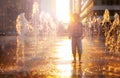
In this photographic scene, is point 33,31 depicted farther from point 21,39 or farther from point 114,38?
point 114,38

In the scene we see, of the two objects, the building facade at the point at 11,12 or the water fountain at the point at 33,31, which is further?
the building facade at the point at 11,12

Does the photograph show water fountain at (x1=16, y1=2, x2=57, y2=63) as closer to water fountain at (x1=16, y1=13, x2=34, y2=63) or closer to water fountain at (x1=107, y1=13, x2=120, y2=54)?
water fountain at (x1=16, y1=13, x2=34, y2=63)

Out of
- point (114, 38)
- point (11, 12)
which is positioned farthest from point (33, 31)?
point (114, 38)

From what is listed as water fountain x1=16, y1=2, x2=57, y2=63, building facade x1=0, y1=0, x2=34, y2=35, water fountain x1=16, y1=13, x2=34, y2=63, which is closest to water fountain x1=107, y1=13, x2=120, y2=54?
water fountain x1=16, y1=13, x2=34, y2=63

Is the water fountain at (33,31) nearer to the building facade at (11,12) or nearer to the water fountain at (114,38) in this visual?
the building facade at (11,12)

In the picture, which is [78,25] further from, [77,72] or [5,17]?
[5,17]

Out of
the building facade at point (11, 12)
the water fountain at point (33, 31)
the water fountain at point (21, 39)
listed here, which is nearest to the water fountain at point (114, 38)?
the water fountain at point (21, 39)

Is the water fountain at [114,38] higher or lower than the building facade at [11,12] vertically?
lower

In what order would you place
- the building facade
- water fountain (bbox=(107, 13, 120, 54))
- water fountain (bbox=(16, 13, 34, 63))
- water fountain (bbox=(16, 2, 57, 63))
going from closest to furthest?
water fountain (bbox=(16, 13, 34, 63)) → water fountain (bbox=(107, 13, 120, 54)) → water fountain (bbox=(16, 2, 57, 63)) → the building facade

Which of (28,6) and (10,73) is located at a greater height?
(28,6)

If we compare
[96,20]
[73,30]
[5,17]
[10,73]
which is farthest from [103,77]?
[5,17]

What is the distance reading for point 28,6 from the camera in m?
121

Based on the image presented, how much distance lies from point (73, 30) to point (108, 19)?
75069 millimetres

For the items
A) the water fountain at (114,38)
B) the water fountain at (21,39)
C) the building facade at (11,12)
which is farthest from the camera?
the building facade at (11,12)
